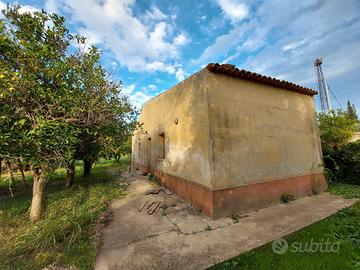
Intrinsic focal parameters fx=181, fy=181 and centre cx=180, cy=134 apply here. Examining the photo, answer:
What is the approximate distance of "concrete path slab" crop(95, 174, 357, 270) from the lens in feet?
11.3

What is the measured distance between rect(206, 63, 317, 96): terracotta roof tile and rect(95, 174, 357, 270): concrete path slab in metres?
4.37

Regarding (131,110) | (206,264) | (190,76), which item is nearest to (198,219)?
(206,264)

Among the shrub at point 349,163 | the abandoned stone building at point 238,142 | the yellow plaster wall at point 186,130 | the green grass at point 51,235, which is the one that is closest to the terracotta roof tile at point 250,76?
the abandoned stone building at point 238,142

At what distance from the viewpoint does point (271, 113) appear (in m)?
6.72

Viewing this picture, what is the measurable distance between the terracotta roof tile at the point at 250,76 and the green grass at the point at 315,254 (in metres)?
4.66

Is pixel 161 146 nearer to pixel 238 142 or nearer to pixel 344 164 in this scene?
pixel 238 142

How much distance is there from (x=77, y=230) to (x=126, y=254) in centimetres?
161

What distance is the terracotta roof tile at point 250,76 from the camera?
5.56m

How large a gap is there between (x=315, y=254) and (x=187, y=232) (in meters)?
2.59

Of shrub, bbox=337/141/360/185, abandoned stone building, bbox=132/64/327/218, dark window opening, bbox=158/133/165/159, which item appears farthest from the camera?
dark window opening, bbox=158/133/165/159

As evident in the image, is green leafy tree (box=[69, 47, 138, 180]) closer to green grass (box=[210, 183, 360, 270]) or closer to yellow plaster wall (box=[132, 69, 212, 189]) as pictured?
yellow plaster wall (box=[132, 69, 212, 189])

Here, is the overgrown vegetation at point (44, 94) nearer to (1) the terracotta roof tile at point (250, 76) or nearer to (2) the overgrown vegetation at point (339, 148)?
(1) the terracotta roof tile at point (250, 76)

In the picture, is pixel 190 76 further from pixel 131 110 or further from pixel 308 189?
pixel 308 189

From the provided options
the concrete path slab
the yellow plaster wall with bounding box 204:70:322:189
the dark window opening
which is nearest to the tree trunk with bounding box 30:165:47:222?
the concrete path slab
